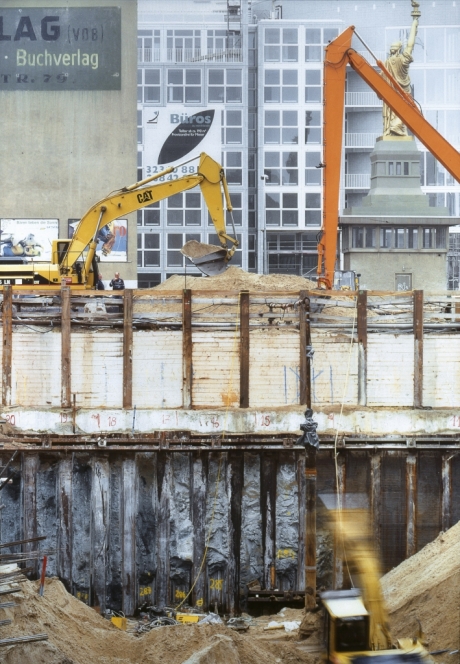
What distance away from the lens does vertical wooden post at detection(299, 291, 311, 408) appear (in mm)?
22844

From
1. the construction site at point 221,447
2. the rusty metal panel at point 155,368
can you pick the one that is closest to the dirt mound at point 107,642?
the construction site at point 221,447

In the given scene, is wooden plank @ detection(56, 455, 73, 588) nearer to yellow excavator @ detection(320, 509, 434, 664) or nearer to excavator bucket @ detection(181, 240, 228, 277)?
yellow excavator @ detection(320, 509, 434, 664)

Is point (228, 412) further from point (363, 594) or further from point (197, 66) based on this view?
point (197, 66)

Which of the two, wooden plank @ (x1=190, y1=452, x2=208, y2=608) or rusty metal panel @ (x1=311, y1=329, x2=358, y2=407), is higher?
rusty metal panel @ (x1=311, y1=329, x2=358, y2=407)

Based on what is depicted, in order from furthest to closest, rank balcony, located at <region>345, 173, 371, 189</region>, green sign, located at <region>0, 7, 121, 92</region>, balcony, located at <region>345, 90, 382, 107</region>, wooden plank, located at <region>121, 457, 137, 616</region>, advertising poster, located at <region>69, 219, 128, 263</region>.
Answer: balcony, located at <region>345, 173, 371, 189</region> < balcony, located at <region>345, 90, 382, 107</region> < advertising poster, located at <region>69, 219, 128, 263</region> < green sign, located at <region>0, 7, 121, 92</region> < wooden plank, located at <region>121, 457, 137, 616</region>

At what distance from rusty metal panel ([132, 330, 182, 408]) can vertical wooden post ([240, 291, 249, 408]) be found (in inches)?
52.2

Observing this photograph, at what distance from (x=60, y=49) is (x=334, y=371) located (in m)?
28.7

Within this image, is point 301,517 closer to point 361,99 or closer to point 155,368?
point 155,368

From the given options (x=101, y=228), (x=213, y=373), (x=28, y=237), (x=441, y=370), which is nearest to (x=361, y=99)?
(x=28, y=237)

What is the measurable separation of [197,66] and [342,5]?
35.8ft

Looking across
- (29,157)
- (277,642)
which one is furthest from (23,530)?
(29,157)

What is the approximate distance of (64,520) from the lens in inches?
861

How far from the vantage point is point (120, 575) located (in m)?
21.9

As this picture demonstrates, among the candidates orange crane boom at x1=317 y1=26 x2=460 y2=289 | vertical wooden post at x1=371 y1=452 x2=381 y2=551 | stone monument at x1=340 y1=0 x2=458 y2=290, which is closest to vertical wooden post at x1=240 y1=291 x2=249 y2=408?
vertical wooden post at x1=371 y1=452 x2=381 y2=551
